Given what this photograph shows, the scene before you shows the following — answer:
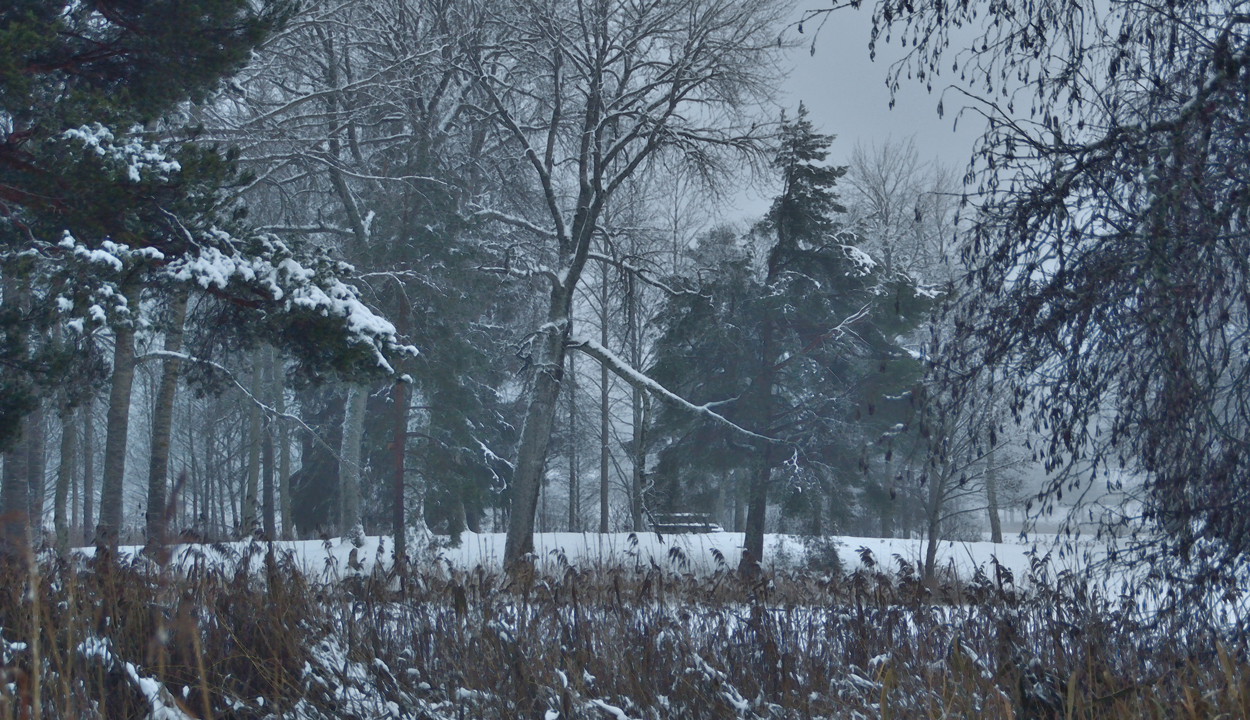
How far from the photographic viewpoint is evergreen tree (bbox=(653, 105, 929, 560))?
736 inches

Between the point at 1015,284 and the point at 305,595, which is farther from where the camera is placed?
the point at 305,595

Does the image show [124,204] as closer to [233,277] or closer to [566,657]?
[233,277]

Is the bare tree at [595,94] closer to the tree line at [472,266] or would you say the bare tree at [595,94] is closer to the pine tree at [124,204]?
the tree line at [472,266]

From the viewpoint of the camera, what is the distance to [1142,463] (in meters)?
4.09

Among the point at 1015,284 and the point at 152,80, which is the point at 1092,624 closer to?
the point at 1015,284

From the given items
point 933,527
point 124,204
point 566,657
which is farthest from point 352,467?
point 566,657

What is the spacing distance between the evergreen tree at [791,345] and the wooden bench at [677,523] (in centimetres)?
114

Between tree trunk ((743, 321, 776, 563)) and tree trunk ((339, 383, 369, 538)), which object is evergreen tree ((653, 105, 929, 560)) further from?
tree trunk ((339, 383, 369, 538))

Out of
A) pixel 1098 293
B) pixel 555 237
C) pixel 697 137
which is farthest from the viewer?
pixel 555 237

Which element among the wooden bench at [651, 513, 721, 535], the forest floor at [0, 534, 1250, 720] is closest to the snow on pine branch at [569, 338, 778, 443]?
the wooden bench at [651, 513, 721, 535]

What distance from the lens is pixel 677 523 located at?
17828 millimetres

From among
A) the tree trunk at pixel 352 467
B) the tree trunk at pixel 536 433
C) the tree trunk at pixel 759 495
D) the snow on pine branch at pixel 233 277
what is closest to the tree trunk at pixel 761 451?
the tree trunk at pixel 759 495

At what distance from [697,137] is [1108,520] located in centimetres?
1193

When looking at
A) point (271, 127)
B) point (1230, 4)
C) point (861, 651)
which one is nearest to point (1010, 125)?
point (1230, 4)
